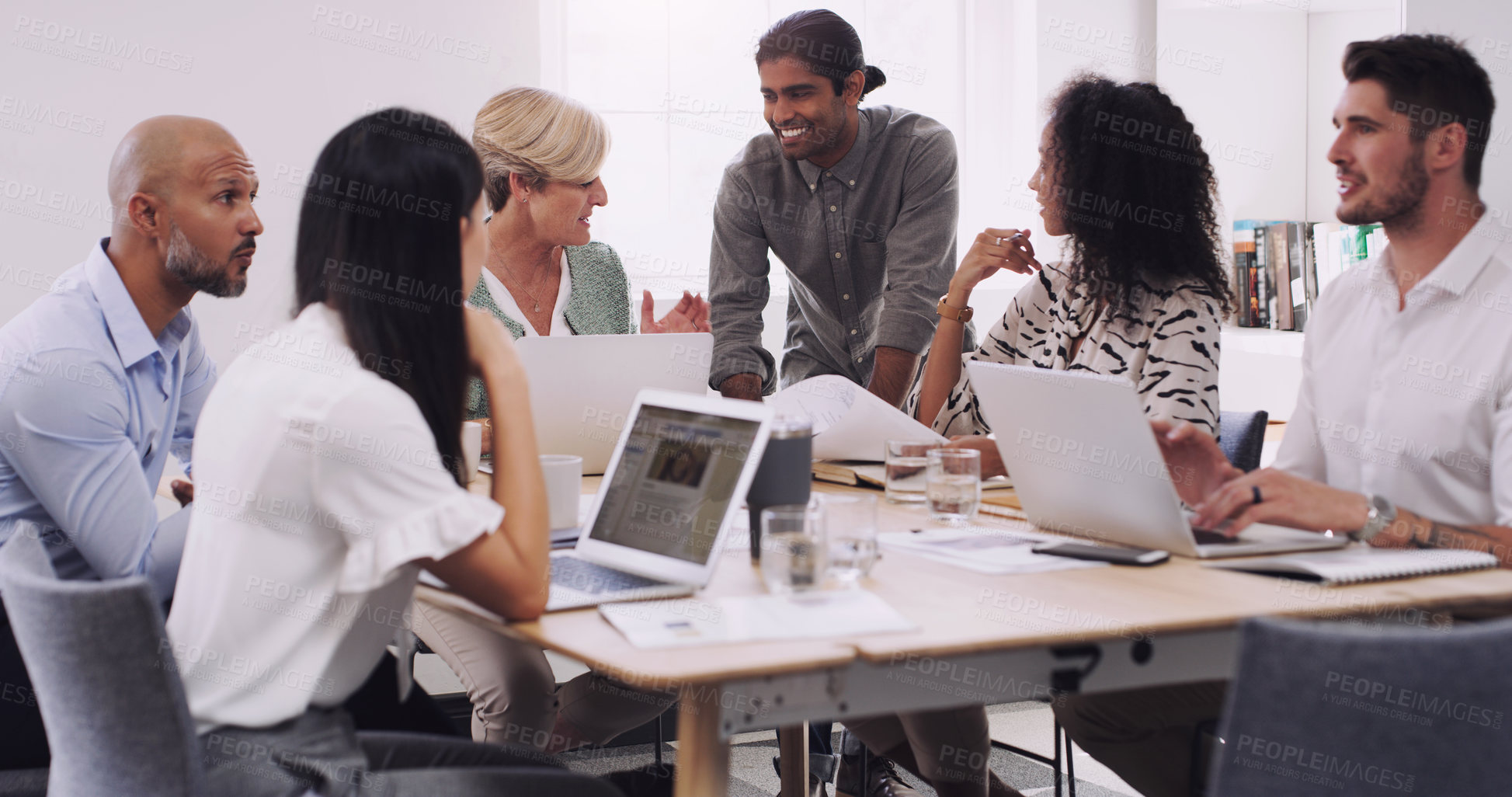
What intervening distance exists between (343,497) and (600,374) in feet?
2.93

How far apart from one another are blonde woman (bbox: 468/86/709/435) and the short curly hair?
2.51ft

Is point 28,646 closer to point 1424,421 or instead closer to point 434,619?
point 434,619

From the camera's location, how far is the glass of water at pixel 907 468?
74.0 inches

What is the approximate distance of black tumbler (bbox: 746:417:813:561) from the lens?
1475 mm

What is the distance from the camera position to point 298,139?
120 inches

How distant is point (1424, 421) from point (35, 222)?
9.53ft

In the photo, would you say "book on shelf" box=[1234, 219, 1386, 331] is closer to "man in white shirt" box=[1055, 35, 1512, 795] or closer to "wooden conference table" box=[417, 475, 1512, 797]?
"man in white shirt" box=[1055, 35, 1512, 795]

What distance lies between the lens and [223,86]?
9.77 ft

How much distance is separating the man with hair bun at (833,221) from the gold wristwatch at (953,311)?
0.81 ft

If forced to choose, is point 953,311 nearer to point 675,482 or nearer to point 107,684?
point 675,482

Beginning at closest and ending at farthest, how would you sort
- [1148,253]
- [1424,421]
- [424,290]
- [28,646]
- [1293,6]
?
[28,646], [424,290], [1424,421], [1148,253], [1293,6]

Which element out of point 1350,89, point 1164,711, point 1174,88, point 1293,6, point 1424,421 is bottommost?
point 1164,711

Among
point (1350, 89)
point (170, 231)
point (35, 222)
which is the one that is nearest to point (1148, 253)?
point (1350, 89)

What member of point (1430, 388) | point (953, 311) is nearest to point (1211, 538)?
point (1430, 388)
